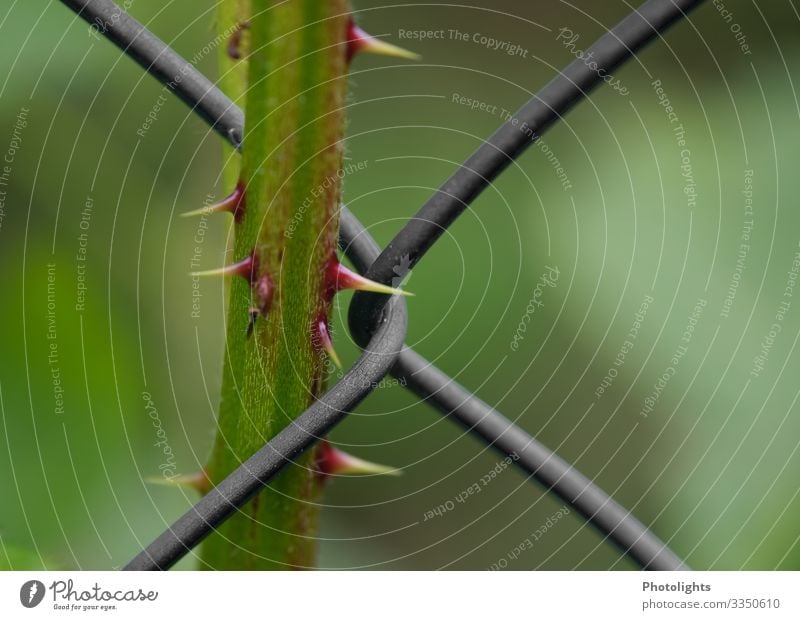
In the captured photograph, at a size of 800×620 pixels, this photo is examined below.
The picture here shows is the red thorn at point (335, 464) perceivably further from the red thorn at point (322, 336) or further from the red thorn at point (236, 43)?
the red thorn at point (236, 43)

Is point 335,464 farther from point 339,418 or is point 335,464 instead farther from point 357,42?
point 357,42

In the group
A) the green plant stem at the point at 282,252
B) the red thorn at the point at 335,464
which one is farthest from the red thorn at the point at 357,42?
the red thorn at the point at 335,464

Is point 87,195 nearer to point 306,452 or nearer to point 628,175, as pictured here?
point 306,452

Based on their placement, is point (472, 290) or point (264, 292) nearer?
point (264, 292)

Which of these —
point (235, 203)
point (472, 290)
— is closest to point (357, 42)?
point (235, 203)

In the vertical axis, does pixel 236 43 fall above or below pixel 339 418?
above

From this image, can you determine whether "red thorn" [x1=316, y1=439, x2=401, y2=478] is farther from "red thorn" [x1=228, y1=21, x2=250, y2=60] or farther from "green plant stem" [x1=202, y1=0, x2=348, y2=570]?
"red thorn" [x1=228, y1=21, x2=250, y2=60]
